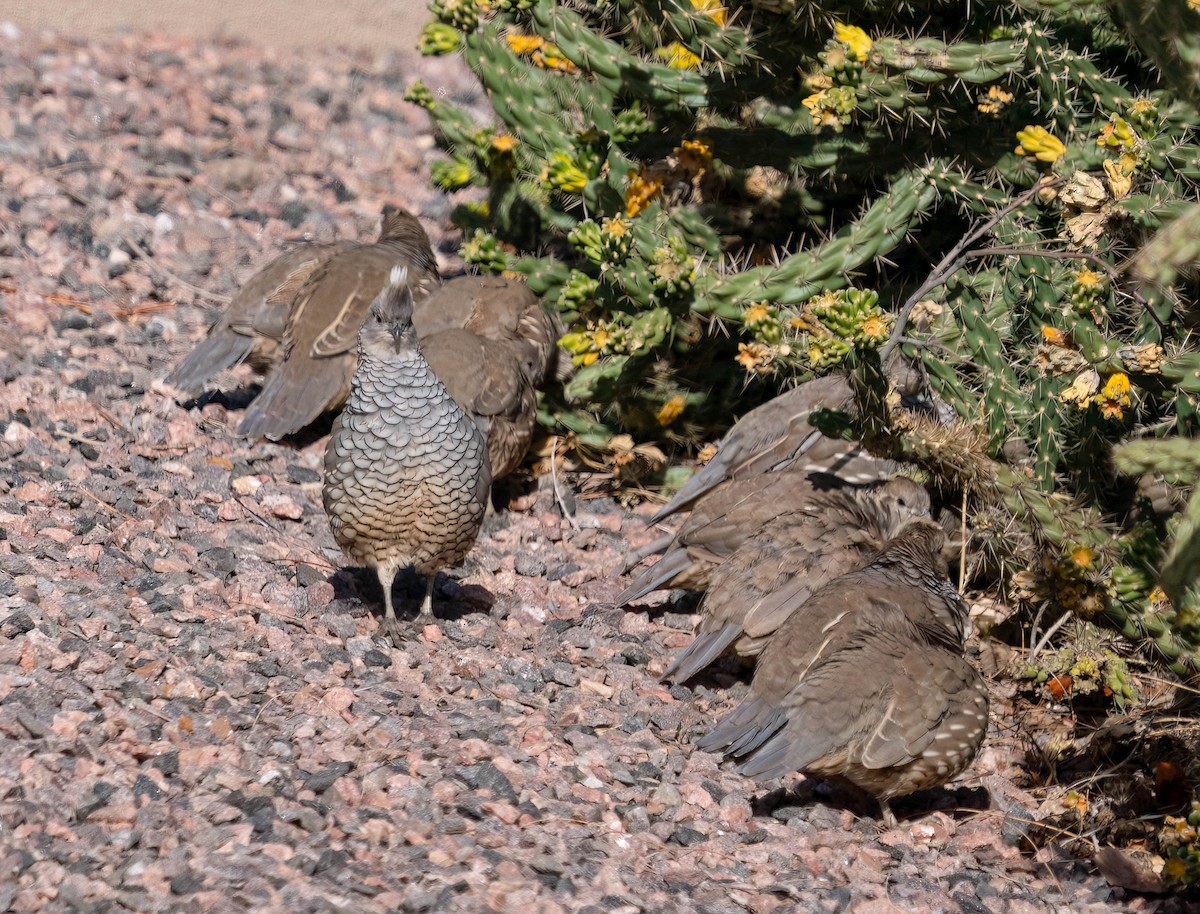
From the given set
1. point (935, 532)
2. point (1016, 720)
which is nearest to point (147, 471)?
point (935, 532)

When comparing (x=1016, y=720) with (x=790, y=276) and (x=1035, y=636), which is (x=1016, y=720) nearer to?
(x=1035, y=636)

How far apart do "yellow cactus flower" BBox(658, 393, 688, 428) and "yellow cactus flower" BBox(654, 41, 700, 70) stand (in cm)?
161

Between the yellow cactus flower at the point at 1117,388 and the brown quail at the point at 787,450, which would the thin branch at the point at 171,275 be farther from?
the yellow cactus flower at the point at 1117,388

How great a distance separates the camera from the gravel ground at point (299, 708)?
431 centimetres

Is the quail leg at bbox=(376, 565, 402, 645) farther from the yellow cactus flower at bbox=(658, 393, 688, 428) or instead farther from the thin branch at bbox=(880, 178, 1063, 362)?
the thin branch at bbox=(880, 178, 1063, 362)

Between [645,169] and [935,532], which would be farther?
[645,169]

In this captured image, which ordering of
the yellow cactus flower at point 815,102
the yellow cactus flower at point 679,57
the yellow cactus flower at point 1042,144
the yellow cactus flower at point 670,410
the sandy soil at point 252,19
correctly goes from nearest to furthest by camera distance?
the yellow cactus flower at point 1042,144
the yellow cactus flower at point 815,102
the yellow cactus flower at point 679,57
the yellow cactus flower at point 670,410
the sandy soil at point 252,19

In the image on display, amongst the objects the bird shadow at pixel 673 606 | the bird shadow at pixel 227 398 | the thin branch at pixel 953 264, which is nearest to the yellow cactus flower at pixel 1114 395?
the thin branch at pixel 953 264

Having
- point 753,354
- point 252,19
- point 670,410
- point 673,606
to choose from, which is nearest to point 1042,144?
point 753,354

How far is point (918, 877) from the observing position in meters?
5.04

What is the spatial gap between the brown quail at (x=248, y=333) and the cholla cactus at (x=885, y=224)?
1.01 m

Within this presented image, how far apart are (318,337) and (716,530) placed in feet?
7.71

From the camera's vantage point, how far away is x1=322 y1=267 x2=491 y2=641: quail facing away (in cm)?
575

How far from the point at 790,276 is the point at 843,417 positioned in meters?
0.83
